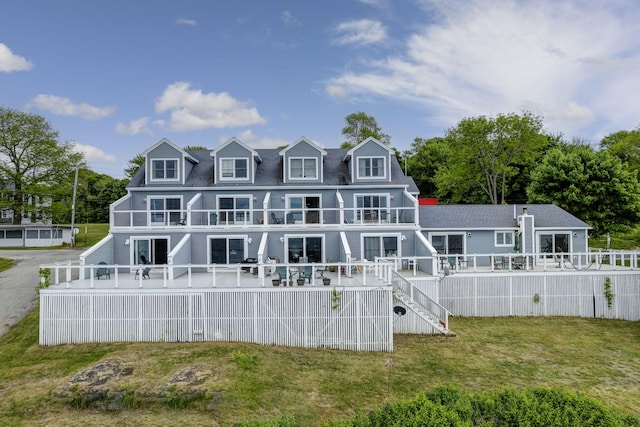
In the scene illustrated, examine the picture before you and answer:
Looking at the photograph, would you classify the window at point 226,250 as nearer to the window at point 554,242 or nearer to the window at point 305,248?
the window at point 305,248

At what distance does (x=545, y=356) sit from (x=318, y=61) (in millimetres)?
29971

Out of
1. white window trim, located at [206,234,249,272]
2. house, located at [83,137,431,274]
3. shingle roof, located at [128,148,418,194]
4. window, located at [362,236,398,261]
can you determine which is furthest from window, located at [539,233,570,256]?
white window trim, located at [206,234,249,272]

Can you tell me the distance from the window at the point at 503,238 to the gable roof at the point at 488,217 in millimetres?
430

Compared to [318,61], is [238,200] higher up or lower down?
lower down

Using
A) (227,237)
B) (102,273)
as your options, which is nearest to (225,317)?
(227,237)

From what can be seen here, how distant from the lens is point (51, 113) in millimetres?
36375

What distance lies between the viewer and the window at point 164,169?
1986cm

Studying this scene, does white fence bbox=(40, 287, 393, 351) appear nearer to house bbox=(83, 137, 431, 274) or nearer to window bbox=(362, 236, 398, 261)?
house bbox=(83, 137, 431, 274)

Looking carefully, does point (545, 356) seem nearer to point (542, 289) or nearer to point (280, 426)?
point (542, 289)

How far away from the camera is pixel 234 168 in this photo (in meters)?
20.1

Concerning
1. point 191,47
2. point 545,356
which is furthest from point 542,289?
point 191,47

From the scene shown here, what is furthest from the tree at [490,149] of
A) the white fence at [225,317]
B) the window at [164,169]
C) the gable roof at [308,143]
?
the white fence at [225,317]

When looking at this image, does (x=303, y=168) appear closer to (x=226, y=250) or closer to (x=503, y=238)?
(x=226, y=250)

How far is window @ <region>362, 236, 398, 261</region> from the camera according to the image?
60.5 ft
